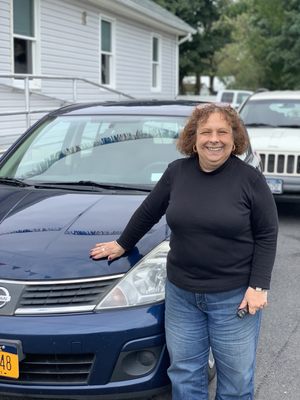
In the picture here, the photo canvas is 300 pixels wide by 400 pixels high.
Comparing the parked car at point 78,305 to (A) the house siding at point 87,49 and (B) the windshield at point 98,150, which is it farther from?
(A) the house siding at point 87,49

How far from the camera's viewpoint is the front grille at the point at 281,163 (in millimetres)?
6969

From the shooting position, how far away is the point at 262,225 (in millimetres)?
2412

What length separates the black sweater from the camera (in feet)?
7.84


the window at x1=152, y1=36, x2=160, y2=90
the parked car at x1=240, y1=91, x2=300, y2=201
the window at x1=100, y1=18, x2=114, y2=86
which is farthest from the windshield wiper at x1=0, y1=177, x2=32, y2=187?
the window at x1=152, y1=36, x2=160, y2=90

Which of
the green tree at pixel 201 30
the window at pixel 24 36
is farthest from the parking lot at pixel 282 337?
the green tree at pixel 201 30

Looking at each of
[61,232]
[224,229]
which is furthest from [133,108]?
[224,229]

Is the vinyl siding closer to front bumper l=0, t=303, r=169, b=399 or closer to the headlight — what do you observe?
the headlight

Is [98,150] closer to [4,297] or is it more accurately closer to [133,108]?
[133,108]

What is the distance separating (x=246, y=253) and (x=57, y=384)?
40.7 inches

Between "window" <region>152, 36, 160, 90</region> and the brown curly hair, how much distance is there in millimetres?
16586

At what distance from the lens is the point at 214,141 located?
2428 millimetres

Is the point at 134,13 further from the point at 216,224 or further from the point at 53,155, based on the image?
the point at 216,224

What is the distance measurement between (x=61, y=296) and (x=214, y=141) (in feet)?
3.18

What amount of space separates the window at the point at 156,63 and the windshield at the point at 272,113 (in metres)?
10.5
